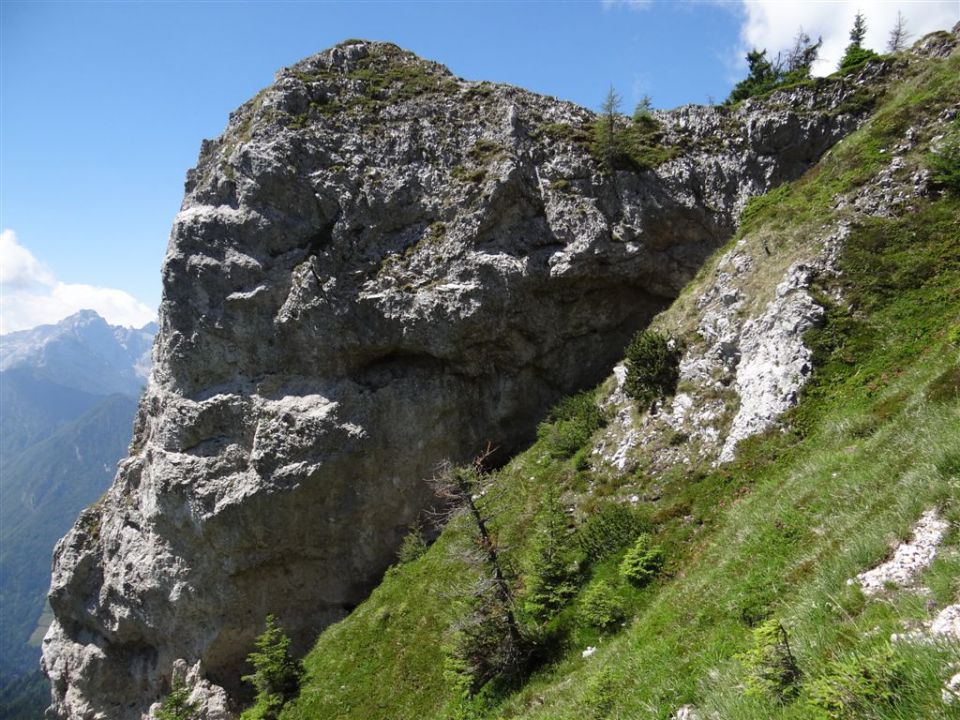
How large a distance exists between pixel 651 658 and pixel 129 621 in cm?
4106

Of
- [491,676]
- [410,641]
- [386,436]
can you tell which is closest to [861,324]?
[491,676]

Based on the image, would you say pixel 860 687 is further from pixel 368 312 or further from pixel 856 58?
pixel 856 58

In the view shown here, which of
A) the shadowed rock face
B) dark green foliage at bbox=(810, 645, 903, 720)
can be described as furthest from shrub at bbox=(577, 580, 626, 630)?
the shadowed rock face

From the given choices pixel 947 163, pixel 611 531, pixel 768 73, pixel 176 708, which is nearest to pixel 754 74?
pixel 768 73

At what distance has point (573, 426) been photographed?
86.1 ft

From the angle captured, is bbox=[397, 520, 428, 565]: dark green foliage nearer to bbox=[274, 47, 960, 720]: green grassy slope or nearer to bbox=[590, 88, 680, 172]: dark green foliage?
bbox=[274, 47, 960, 720]: green grassy slope

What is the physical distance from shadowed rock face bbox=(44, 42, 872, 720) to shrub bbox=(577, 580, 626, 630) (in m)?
18.6

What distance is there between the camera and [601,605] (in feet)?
50.8

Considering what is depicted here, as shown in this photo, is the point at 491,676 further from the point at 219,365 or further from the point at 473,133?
the point at 473,133

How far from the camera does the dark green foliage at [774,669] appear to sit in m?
6.20

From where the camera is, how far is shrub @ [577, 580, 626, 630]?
1509 centimetres

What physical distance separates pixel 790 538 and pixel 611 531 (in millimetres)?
7853

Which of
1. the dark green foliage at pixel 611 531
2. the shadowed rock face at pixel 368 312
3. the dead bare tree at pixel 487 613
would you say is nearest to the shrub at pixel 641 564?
the dark green foliage at pixel 611 531

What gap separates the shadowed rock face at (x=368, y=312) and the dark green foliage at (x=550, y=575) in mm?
15682
